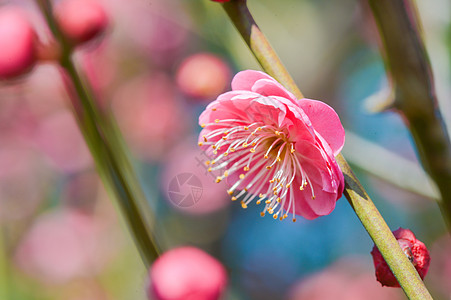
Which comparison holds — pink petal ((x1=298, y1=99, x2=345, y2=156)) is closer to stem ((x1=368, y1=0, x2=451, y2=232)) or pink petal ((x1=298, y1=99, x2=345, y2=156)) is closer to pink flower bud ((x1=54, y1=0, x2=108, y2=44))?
stem ((x1=368, y1=0, x2=451, y2=232))

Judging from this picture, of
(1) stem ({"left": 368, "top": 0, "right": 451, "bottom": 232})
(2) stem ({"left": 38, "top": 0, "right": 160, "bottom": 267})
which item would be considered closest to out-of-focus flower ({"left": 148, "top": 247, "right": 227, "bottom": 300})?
(2) stem ({"left": 38, "top": 0, "right": 160, "bottom": 267})

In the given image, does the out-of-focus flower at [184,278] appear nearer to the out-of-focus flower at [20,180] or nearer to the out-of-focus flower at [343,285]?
the out-of-focus flower at [20,180]

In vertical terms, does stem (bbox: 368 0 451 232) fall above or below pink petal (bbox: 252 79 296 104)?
below

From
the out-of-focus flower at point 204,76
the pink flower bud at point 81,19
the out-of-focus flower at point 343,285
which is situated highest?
the pink flower bud at point 81,19

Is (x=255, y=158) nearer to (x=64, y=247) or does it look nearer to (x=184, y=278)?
(x=184, y=278)

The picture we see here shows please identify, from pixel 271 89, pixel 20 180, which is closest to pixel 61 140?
pixel 20 180

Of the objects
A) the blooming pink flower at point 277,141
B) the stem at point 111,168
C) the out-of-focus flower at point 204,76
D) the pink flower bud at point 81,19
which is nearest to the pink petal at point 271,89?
the blooming pink flower at point 277,141
